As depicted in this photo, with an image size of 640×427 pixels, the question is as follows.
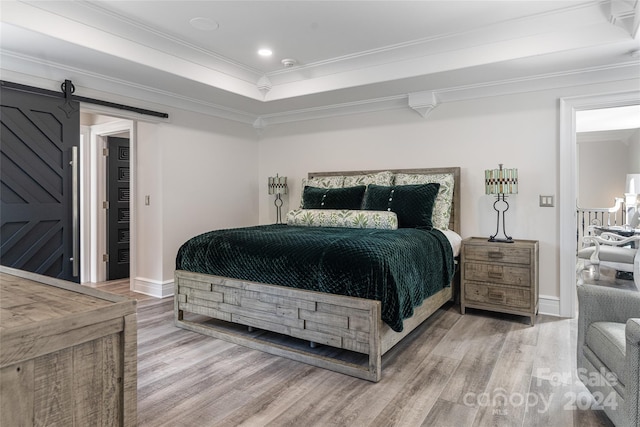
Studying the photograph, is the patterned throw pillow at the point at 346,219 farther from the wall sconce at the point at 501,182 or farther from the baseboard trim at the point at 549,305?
the baseboard trim at the point at 549,305

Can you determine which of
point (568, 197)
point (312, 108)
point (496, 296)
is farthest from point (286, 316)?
point (312, 108)

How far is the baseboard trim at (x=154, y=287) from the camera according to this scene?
4215 millimetres

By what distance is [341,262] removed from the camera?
2367 mm

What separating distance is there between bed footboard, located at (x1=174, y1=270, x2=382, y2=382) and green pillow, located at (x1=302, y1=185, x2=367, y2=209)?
1617 mm

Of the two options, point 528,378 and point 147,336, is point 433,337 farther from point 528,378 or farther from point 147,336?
point 147,336

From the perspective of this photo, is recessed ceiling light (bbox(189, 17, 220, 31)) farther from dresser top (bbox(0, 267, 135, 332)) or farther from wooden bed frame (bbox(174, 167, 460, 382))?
dresser top (bbox(0, 267, 135, 332))

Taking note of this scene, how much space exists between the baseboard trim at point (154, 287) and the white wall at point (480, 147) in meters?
2.37

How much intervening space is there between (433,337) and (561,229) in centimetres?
167

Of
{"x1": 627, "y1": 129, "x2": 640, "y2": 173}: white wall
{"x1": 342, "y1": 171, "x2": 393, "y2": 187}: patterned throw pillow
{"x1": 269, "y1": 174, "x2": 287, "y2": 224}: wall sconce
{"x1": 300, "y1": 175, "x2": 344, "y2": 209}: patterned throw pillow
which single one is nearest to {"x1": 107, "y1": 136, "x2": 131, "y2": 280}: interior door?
{"x1": 269, "y1": 174, "x2": 287, "y2": 224}: wall sconce

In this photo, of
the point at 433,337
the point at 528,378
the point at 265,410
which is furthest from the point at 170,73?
the point at 528,378

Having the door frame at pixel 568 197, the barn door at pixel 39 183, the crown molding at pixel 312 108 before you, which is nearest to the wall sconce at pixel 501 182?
the door frame at pixel 568 197

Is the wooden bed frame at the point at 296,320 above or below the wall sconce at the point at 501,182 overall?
below

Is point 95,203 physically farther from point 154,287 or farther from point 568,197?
point 568,197

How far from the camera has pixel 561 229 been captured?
3477 mm
